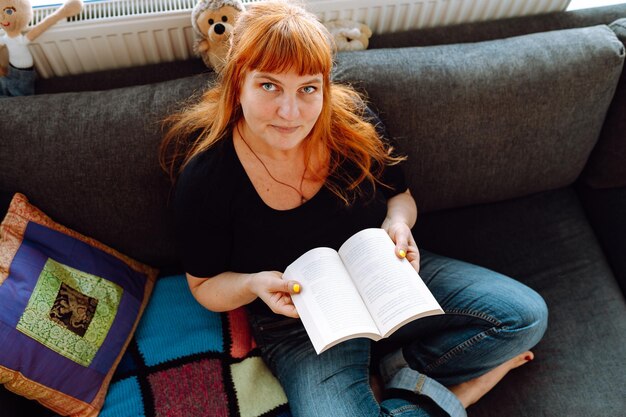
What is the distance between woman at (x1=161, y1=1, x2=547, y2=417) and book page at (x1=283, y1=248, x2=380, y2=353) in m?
0.06

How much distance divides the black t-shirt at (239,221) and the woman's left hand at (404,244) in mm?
87

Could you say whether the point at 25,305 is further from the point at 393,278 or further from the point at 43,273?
the point at 393,278

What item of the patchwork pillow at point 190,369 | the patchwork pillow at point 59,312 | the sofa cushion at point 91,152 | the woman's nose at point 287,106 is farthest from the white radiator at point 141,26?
the patchwork pillow at point 190,369

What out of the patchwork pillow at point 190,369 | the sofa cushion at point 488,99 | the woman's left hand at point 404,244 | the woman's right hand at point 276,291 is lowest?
the patchwork pillow at point 190,369

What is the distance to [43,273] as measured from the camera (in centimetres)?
113

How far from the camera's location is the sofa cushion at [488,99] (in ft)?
4.14

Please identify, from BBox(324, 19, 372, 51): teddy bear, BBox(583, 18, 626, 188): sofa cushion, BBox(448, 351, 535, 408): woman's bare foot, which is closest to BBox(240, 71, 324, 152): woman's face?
BBox(324, 19, 372, 51): teddy bear

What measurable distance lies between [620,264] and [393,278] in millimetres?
885

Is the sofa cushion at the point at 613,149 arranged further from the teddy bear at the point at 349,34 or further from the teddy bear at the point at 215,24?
the teddy bear at the point at 215,24

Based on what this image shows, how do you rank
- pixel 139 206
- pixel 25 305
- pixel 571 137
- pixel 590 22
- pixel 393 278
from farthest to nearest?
pixel 590 22 < pixel 571 137 < pixel 139 206 < pixel 25 305 < pixel 393 278

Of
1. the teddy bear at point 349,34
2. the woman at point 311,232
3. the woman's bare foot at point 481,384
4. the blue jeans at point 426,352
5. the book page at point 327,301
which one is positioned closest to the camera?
the book page at point 327,301

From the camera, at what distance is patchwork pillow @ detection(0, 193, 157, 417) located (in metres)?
1.05

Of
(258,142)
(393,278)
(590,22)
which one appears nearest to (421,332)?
(393,278)

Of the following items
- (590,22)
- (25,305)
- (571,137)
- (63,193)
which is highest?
(590,22)
